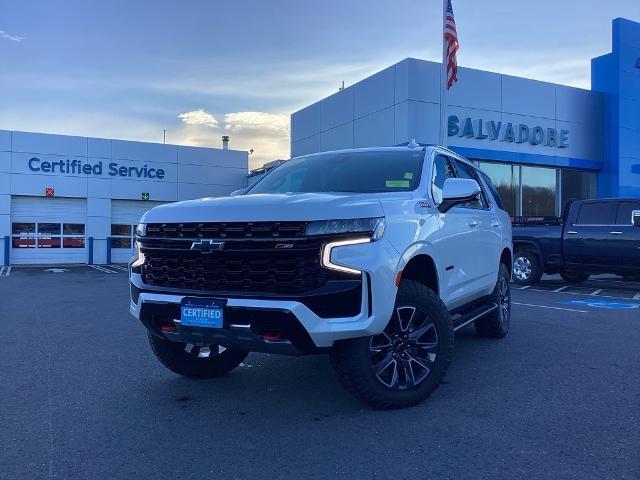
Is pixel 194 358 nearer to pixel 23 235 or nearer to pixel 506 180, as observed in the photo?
pixel 506 180

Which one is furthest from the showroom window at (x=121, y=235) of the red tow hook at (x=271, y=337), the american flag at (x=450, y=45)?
the red tow hook at (x=271, y=337)

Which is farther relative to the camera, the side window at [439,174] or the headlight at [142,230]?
the side window at [439,174]

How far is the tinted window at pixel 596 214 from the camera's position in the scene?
39.1ft

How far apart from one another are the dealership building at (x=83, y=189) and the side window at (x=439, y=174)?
24.2 m

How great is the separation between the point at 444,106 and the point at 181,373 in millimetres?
14562

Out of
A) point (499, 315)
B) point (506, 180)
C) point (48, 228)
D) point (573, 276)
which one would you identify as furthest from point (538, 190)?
point (48, 228)

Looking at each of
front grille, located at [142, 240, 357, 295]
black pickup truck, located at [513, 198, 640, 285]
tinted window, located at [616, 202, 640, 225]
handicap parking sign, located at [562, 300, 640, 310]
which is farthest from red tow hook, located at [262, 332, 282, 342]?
tinted window, located at [616, 202, 640, 225]

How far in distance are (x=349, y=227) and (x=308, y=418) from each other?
1.37 meters

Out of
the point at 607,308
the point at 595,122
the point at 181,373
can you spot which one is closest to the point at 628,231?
the point at 607,308

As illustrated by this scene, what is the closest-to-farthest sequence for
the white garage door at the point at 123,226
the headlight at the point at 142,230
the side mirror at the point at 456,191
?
the headlight at the point at 142,230 < the side mirror at the point at 456,191 < the white garage door at the point at 123,226

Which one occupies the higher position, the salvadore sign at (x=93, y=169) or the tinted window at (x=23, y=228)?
the salvadore sign at (x=93, y=169)

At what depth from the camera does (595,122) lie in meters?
23.2

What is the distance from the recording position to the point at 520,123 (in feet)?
70.4

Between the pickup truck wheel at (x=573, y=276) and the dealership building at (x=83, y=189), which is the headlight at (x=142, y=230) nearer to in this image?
the pickup truck wheel at (x=573, y=276)
